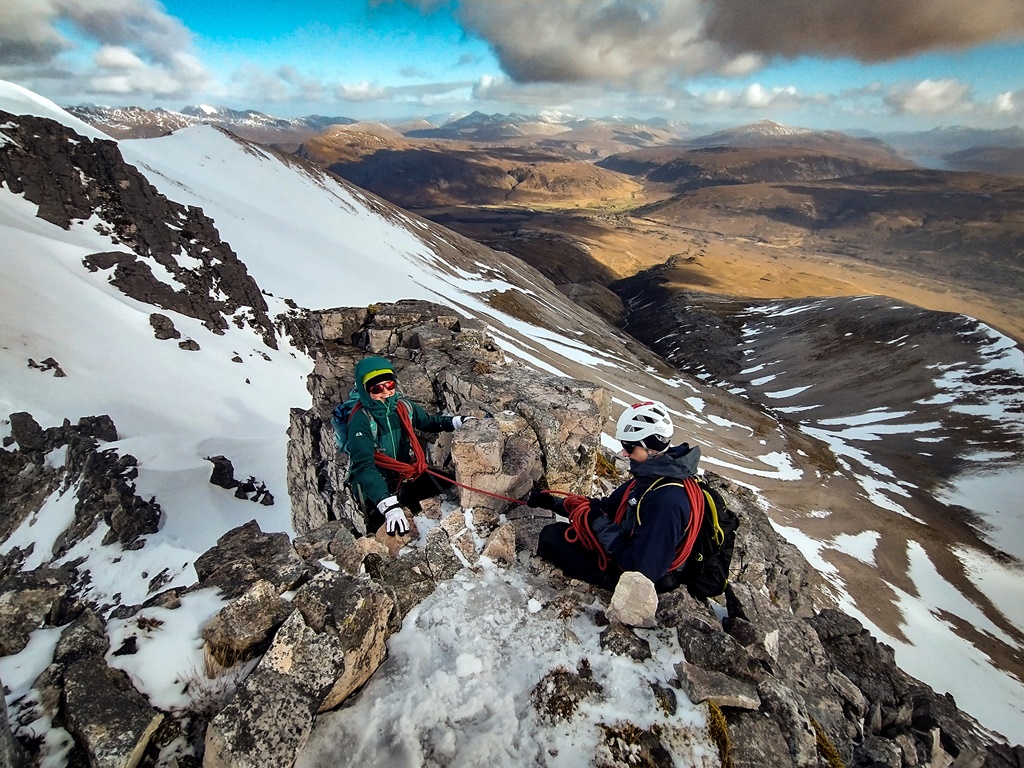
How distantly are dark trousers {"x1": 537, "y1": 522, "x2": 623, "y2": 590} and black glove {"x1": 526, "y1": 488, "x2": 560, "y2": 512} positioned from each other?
4.34 feet

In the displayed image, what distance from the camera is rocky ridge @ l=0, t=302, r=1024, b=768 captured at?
427 centimetres

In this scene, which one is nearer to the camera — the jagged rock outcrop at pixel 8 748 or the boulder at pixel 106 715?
the jagged rock outcrop at pixel 8 748

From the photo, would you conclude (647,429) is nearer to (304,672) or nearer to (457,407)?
(304,672)

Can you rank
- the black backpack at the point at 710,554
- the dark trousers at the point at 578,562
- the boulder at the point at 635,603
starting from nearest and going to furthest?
the boulder at the point at 635,603 < the black backpack at the point at 710,554 < the dark trousers at the point at 578,562

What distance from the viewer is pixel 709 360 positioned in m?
94.0

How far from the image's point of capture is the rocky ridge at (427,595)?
4.27m

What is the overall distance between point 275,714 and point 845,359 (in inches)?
3909

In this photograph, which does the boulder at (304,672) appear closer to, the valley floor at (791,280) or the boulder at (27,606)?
the boulder at (27,606)

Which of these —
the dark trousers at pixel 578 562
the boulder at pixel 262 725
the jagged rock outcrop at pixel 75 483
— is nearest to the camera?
the boulder at pixel 262 725

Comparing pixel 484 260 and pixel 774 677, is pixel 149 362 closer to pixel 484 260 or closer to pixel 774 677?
pixel 774 677

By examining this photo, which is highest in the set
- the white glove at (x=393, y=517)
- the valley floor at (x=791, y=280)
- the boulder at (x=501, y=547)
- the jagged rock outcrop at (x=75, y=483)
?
the white glove at (x=393, y=517)

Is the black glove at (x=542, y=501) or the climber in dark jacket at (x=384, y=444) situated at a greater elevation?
the climber in dark jacket at (x=384, y=444)

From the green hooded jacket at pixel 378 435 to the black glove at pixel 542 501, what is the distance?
2.14m

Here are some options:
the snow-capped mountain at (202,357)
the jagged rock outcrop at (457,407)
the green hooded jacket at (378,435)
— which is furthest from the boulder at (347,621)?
the jagged rock outcrop at (457,407)
